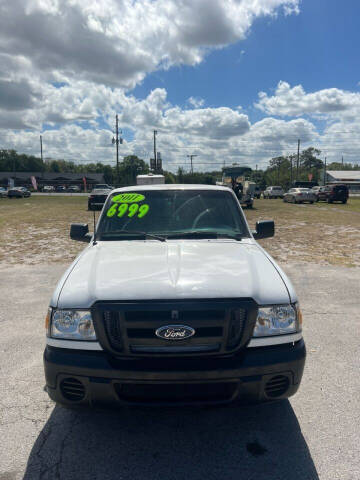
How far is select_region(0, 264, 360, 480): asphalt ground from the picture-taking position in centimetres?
223

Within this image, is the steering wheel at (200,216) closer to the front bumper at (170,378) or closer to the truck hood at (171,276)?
the truck hood at (171,276)

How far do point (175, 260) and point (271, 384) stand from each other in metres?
1.12

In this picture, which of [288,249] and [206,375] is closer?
[206,375]

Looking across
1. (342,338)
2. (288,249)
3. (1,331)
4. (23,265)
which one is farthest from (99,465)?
(288,249)

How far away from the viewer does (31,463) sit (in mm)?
2297

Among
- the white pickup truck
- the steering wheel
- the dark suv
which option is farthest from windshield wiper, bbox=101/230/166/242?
the dark suv

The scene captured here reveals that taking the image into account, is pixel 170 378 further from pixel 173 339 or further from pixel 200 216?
pixel 200 216

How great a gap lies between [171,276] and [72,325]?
2.36ft

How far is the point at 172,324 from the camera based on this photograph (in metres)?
2.21

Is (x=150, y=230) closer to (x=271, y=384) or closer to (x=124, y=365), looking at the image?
(x=124, y=365)

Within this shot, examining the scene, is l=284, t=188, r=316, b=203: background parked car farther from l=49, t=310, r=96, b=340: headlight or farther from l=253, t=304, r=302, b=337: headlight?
l=49, t=310, r=96, b=340: headlight

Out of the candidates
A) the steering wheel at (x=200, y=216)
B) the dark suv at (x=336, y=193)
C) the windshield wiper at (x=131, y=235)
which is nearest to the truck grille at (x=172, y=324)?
the windshield wiper at (x=131, y=235)

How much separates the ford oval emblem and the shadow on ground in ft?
1.49

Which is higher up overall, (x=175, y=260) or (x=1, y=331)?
(x=175, y=260)
